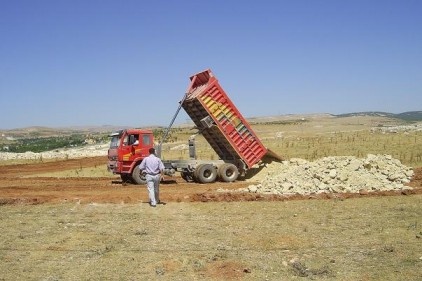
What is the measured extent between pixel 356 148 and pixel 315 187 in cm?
2013

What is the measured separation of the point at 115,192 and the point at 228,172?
5.19 m

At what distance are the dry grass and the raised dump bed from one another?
595 cm

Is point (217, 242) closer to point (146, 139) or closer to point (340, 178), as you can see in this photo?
Result: point (340, 178)

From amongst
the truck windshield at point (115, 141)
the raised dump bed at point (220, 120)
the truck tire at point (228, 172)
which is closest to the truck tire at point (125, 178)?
the truck windshield at point (115, 141)

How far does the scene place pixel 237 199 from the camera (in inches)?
631

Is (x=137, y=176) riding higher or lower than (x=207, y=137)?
lower

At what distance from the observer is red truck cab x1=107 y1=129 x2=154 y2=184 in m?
20.2

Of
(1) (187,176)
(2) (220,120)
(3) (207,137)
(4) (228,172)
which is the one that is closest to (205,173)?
(4) (228,172)

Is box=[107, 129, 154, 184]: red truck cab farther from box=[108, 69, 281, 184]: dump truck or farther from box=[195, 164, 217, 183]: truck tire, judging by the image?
box=[195, 164, 217, 183]: truck tire

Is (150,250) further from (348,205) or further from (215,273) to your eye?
(348,205)

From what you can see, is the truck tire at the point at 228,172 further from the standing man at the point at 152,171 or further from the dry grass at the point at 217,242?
the standing man at the point at 152,171

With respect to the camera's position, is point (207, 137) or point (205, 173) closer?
point (205, 173)

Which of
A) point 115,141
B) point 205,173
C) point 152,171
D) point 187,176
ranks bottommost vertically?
point 187,176

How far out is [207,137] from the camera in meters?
22.0
